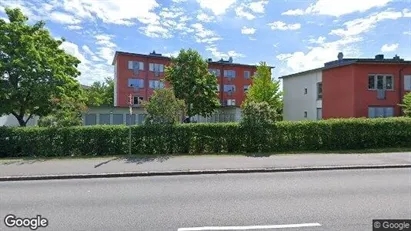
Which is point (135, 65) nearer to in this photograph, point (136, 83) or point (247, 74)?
point (136, 83)

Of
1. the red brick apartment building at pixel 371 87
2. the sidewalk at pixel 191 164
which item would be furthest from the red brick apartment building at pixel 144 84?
the sidewalk at pixel 191 164

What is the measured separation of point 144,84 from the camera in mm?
52531

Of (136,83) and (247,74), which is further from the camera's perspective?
(247,74)

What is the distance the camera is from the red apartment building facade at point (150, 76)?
50.1m

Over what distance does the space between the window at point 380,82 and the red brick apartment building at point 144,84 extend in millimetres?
17587

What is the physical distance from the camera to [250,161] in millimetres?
11062

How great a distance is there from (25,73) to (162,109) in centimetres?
829

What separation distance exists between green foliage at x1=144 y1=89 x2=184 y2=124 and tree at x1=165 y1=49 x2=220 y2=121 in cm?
1971

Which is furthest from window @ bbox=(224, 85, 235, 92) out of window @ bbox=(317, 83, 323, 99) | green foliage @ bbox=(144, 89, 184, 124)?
green foliage @ bbox=(144, 89, 184, 124)

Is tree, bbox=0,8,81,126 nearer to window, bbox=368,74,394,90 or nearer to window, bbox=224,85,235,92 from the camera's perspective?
window, bbox=368,74,394,90

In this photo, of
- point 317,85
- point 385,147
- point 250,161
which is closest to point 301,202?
point 250,161

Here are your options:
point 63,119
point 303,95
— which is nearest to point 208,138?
point 63,119

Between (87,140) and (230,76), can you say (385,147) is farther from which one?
(230,76)

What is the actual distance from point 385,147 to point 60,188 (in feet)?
45.9
